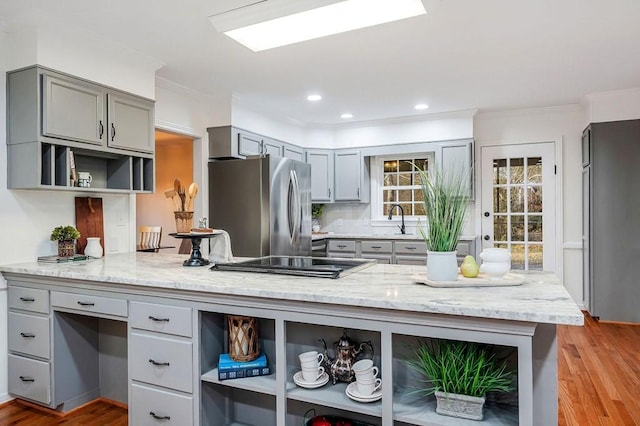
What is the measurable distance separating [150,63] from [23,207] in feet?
4.51

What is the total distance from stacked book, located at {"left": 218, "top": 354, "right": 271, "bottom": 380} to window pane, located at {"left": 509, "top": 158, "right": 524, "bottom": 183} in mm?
4221

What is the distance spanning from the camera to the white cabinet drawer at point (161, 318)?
2010 millimetres

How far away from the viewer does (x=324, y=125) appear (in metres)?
5.68

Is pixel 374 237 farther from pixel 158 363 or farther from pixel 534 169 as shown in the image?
pixel 158 363

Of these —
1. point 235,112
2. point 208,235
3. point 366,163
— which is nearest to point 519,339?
point 208,235

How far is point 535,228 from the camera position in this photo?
506cm

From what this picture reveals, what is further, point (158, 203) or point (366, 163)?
point (158, 203)

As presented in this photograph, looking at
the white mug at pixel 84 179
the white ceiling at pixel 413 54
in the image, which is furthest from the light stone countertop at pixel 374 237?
the white mug at pixel 84 179

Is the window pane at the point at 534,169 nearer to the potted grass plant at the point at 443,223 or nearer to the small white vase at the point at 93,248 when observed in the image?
the potted grass plant at the point at 443,223

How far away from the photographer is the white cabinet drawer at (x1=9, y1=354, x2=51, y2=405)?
2.48 m

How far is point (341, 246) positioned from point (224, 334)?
320cm

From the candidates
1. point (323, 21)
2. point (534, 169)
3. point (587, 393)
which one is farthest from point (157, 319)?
point (534, 169)

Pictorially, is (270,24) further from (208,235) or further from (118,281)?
(118,281)

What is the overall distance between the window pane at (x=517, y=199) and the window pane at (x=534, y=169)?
0.17 m
